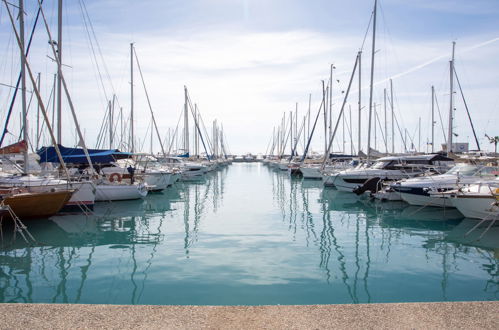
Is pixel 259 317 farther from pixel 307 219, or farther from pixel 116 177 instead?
pixel 116 177

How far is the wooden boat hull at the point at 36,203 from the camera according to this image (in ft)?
51.2

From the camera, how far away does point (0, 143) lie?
2100 centimetres

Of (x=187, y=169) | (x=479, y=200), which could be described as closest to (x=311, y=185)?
(x=187, y=169)

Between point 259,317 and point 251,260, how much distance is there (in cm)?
584

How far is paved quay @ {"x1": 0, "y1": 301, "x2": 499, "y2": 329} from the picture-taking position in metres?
5.27

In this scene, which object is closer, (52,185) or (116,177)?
(52,185)

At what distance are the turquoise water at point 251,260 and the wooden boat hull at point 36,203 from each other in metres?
0.43

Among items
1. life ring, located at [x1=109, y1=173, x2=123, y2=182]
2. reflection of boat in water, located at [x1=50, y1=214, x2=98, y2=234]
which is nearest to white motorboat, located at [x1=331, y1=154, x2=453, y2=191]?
life ring, located at [x1=109, y1=173, x2=123, y2=182]

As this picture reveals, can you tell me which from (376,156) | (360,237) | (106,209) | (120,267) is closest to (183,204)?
(106,209)

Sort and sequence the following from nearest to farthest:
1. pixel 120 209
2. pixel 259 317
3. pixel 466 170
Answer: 1. pixel 259 317
2. pixel 466 170
3. pixel 120 209

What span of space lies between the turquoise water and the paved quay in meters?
2.47

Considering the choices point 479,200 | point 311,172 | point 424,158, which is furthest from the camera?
point 311,172

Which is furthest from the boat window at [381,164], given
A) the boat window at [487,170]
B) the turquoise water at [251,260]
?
the turquoise water at [251,260]

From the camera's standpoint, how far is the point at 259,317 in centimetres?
556
